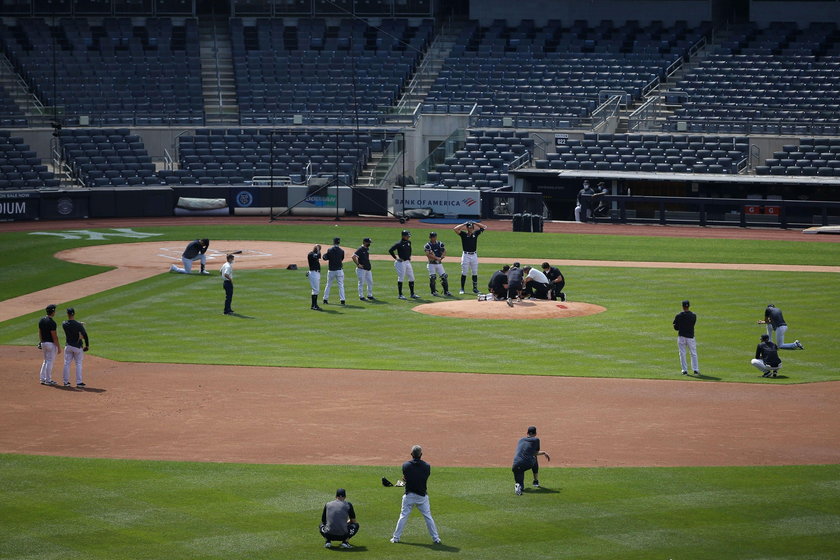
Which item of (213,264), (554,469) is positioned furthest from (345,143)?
(554,469)

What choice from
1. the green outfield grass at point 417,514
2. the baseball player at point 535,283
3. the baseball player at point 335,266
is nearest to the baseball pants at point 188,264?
the baseball player at point 335,266

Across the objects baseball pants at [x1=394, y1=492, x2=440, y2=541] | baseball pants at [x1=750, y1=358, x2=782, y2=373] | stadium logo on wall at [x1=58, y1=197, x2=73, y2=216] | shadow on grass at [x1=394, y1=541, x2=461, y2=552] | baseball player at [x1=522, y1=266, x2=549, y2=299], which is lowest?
shadow on grass at [x1=394, y1=541, x2=461, y2=552]

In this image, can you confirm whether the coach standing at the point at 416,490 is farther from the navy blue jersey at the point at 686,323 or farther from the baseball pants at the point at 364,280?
the baseball pants at the point at 364,280

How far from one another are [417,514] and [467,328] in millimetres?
14780

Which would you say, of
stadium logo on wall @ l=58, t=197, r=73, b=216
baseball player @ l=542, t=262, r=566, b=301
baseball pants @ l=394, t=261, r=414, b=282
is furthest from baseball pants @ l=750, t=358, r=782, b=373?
stadium logo on wall @ l=58, t=197, r=73, b=216

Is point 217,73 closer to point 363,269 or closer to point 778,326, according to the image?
point 363,269

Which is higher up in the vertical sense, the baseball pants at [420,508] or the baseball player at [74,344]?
the baseball player at [74,344]

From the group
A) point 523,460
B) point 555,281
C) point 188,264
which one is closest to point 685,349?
point 555,281

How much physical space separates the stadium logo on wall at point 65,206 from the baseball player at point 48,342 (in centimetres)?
3425

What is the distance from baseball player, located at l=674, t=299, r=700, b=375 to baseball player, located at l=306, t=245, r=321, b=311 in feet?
38.8

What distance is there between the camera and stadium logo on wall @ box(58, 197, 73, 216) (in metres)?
58.4

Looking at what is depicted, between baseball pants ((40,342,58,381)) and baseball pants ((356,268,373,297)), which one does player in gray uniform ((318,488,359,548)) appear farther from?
baseball pants ((356,268,373,297))

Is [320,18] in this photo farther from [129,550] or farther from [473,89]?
[129,550]

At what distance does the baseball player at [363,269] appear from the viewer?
115 feet
